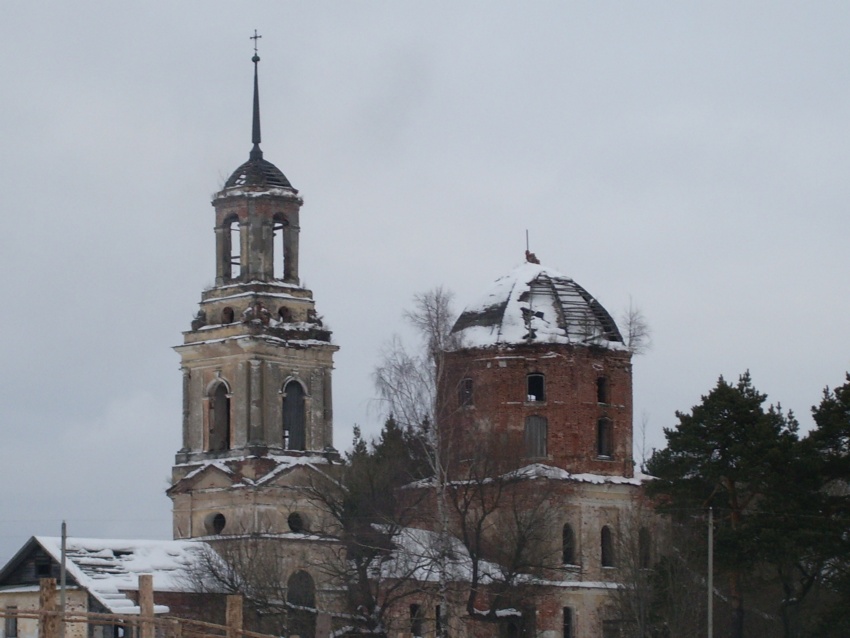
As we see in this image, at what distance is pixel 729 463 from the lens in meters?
57.8

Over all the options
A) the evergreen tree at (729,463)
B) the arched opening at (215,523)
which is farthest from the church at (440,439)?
the evergreen tree at (729,463)

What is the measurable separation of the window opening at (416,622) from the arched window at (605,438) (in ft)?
28.5

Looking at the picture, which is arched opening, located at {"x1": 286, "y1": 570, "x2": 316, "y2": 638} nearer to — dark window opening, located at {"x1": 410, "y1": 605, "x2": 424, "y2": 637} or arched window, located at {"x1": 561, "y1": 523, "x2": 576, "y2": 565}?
dark window opening, located at {"x1": 410, "y1": 605, "x2": 424, "y2": 637}

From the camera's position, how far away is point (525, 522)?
57938 millimetres

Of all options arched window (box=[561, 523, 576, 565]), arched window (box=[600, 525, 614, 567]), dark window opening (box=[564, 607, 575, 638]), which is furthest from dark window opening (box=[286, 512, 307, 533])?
arched window (box=[600, 525, 614, 567])

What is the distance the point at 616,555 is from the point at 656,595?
186 inches

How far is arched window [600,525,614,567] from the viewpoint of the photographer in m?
63.0

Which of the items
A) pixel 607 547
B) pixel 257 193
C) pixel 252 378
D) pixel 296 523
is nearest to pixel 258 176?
pixel 257 193

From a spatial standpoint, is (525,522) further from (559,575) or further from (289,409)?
(289,409)

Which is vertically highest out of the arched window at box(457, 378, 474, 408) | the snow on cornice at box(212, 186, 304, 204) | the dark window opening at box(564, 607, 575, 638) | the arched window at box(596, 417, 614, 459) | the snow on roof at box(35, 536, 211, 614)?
the snow on cornice at box(212, 186, 304, 204)

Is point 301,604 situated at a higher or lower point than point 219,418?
lower

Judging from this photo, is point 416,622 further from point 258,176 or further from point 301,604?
point 258,176

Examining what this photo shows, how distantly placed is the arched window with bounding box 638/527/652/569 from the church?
7cm

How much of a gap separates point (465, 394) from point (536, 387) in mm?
1934
